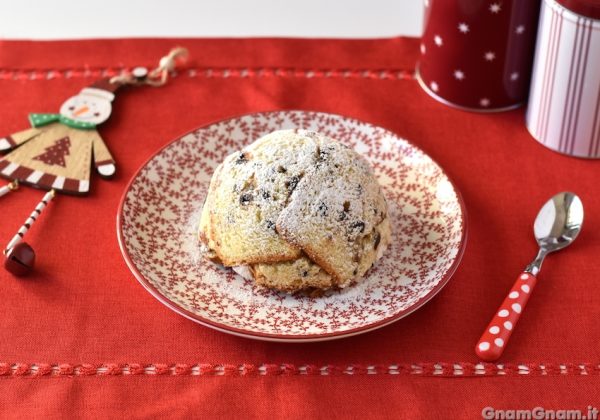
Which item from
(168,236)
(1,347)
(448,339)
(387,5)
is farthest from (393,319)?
(387,5)

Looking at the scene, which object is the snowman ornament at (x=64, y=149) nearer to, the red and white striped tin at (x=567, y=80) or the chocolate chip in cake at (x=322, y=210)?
the chocolate chip in cake at (x=322, y=210)

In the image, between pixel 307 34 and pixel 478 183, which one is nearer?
pixel 478 183

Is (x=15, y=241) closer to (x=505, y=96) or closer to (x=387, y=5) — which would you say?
(x=505, y=96)

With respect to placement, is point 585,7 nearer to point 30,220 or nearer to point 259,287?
point 259,287

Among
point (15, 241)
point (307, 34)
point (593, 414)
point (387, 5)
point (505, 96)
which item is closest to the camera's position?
point (593, 414)

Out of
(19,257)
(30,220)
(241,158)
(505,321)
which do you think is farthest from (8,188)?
(505,321)

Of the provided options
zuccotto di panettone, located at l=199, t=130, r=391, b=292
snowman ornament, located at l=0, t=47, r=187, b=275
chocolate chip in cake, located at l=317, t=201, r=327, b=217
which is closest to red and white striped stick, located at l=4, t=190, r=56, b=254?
snowman ornament, located at l=0, t=47, r=187, b=275

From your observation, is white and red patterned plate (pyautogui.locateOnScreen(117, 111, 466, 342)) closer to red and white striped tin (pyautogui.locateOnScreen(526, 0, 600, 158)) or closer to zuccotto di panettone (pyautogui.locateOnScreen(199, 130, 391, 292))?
zuccotto di panettone (pyautogui.locateOnScreen(199, 130, 391, 292))
